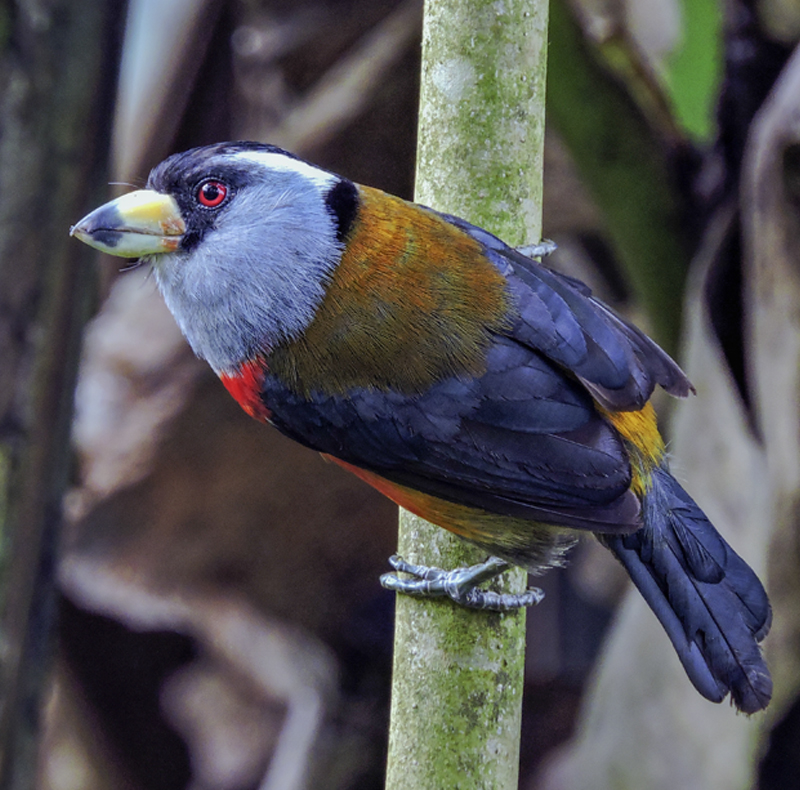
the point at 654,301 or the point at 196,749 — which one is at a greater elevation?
the point at 654,301

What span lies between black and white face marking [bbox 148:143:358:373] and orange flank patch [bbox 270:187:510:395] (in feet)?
0.09

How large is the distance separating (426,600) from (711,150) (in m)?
1.41

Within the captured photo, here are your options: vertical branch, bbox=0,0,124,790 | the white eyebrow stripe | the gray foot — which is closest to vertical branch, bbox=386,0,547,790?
the gray foot

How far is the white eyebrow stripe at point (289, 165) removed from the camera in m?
1.25

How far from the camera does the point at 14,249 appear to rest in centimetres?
185

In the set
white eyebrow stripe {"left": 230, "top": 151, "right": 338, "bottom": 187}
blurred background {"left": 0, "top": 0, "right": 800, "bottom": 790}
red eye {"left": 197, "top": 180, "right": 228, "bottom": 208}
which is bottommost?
blurred background {"left": 0, "top": 0, "right": 800, "bottom": 790}

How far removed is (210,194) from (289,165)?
0.34 feet

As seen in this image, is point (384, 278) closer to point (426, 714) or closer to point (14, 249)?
point (426, 714)

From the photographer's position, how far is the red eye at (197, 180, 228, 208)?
1.23 metres

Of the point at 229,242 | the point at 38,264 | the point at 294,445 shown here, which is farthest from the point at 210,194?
the point at 294,445

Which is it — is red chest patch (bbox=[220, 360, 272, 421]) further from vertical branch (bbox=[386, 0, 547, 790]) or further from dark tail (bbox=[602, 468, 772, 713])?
dark tail (bbox=[602, 468, 772, 713])

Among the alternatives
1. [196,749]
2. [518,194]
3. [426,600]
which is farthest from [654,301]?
[196,749]

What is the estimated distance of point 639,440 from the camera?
1.33 metres

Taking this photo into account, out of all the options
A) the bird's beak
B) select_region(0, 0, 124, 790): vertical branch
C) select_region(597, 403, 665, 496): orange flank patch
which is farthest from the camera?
select_region(0, 0, 124, 790): vertical branch
